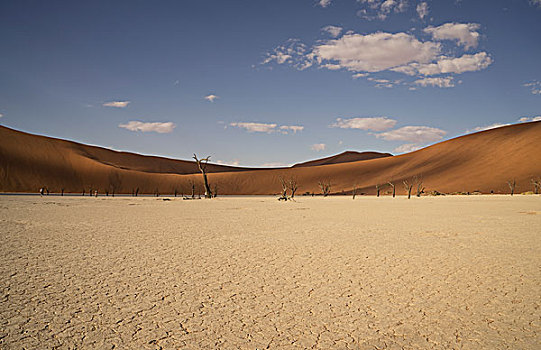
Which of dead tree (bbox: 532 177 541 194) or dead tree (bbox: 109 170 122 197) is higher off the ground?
dead tree (bbox: 109 170 122 197)

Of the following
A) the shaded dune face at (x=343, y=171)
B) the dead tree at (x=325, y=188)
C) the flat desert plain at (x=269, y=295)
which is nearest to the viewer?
the flat desert plain at (x=269, y=295)

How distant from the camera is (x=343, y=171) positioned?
111 meters

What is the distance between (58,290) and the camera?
219 inches

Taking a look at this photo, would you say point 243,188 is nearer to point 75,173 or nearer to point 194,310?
point 75,173

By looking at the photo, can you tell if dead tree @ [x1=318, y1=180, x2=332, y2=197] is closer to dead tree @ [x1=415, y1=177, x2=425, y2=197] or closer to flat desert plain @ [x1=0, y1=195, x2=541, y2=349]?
dead tree @ [x1=415, y1=177, x2=425, y2=197]

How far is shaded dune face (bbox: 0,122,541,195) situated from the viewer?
7852cm

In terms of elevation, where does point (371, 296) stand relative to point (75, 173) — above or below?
below

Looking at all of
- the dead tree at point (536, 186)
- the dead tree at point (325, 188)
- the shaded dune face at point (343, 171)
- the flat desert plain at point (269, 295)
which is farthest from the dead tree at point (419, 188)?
the flat desert plain at point (269, 295)

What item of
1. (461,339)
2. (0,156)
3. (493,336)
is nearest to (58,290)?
(461,339)

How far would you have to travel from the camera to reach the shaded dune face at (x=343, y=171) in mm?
78519

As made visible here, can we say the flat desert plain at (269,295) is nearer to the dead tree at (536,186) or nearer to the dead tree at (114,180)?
the dead tree at (536,186)

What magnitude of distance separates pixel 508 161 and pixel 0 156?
11245cm

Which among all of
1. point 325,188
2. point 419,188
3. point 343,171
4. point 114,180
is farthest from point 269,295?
point 343,171

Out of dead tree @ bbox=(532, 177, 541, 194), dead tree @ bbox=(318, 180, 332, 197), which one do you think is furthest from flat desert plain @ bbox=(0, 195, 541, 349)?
dead tree @ bbox=(532, 177, 541, 194)
